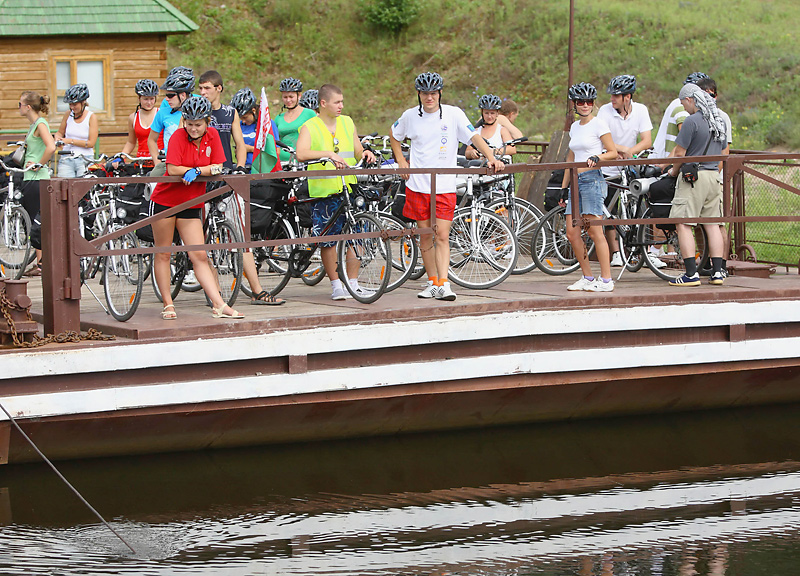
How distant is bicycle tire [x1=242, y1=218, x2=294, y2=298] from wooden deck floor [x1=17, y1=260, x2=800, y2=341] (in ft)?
0.48

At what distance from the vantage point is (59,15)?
23250 millimetres

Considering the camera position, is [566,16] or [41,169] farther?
[566,16]

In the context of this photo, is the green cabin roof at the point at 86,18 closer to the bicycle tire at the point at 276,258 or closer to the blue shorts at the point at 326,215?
the bicycle tire at the point at 276,258

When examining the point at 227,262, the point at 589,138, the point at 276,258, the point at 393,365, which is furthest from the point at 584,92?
the point at 227,262

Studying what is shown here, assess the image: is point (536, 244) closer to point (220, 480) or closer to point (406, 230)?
point (406, 230)

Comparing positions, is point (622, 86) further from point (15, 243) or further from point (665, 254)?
point (15, 243)

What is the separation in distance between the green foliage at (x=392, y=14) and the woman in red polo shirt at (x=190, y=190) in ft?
122

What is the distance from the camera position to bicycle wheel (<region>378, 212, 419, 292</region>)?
9555 mm

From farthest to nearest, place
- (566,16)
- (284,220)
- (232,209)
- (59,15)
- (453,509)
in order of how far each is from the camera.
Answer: (566,16), (59,15), (284,220), (232,209), (453,509)

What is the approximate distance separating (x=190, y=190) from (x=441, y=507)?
2.86 m

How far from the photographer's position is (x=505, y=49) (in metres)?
42.6

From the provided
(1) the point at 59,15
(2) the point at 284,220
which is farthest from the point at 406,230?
(1) the point at 59,15

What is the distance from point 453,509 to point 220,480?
5.69 feet

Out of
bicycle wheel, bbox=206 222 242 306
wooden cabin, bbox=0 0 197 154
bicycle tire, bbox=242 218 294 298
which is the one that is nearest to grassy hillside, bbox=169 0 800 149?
wooden cabin, bbox=0 0 197 154
